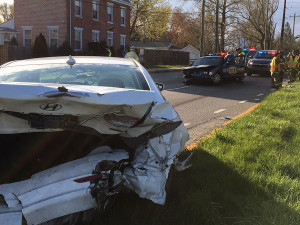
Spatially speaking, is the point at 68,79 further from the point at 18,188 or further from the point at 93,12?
the point at 93,12

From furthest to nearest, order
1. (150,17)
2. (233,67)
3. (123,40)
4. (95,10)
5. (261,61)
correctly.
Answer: (150,17) → (123,40) → (95,10) → (261,61) → (233,67)

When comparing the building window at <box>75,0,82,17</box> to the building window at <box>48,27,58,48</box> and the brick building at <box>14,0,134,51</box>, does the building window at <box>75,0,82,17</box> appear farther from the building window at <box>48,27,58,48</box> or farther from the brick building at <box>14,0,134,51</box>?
the building window at <box>48,27,58,48</box>

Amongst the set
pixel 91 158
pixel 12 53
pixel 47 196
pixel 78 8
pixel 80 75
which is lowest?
pixel 47 196

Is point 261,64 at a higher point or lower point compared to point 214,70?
higher

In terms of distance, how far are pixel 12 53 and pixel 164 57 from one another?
808 inches

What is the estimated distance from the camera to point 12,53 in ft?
75.6

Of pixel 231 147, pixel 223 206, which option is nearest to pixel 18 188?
pixel 223 206

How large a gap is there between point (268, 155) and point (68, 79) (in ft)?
9.08

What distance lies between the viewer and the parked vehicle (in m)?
21.2

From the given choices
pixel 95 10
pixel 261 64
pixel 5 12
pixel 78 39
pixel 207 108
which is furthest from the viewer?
pixel 5 12

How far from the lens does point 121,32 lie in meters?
33.9

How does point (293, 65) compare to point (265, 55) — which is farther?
point (265, 55)

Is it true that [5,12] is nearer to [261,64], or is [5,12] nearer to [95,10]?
[95,10]

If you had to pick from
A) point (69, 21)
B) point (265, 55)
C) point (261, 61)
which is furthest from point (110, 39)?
point (261, 61)
